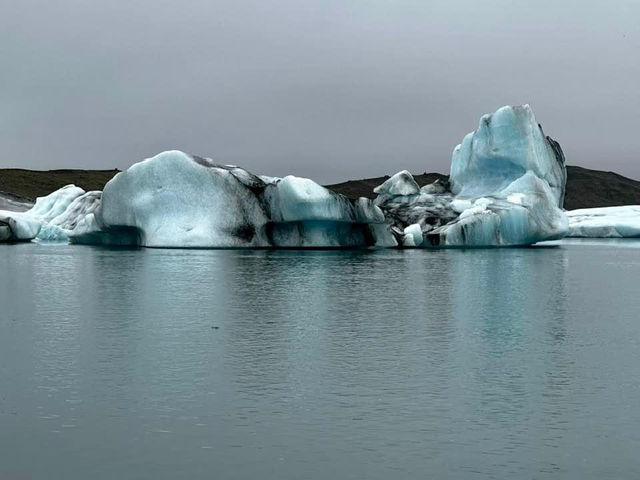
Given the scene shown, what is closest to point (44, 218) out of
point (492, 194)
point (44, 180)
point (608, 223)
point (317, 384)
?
point (492, 194)

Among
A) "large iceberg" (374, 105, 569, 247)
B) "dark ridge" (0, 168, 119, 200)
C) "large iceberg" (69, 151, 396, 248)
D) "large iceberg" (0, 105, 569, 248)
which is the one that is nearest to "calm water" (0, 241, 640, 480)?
"large iceberg" (69, 151, 396, 248)

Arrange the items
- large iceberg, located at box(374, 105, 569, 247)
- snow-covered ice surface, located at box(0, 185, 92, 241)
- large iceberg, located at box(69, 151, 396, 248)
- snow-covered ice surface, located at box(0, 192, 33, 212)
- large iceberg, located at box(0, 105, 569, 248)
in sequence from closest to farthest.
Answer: large iceberg, located at box(69, 151, 396, 248) → large iceberg, located at box(0, 105, 569, 248) → large iceberg, located at box(374, 105, 569, 247) → snow-covered ice surface, located at box(0, 185, 92, 241) → snow-covered ice surface, located at box(0, 192, 33, 212)

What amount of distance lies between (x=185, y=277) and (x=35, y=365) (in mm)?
13887

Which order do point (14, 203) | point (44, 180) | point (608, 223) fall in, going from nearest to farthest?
1. point (608, 223)
2. point (14, 203)
3. point (44, 180)

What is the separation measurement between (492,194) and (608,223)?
1032 inches

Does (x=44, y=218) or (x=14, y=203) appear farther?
(x=14, y=203)

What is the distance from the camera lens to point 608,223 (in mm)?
70312

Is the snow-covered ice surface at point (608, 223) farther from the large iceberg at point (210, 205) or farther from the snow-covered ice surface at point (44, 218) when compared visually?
the snow-covered ice surface at point (44, 218)

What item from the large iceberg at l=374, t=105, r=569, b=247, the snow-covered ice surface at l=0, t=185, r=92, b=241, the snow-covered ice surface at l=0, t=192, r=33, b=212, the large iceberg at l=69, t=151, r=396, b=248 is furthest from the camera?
the snow-covered ice surface at l=0, t=192, r=33, b=212

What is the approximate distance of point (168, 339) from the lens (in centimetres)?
1306

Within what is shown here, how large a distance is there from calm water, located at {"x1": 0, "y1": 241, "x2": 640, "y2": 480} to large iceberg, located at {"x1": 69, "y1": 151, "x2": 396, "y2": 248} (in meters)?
18.6

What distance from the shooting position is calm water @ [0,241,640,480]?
23.0ft

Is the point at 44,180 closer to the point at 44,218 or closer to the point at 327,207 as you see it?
the point at 44,218

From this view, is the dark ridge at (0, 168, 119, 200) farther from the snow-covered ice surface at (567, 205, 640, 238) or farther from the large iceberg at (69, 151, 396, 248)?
the large iceberg at (69, 151, 396, 248)
